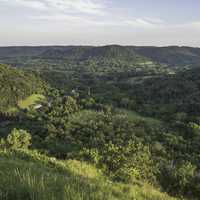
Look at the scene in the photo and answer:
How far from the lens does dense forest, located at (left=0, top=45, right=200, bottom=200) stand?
5.34 meters

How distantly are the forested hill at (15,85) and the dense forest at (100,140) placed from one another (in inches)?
11.1

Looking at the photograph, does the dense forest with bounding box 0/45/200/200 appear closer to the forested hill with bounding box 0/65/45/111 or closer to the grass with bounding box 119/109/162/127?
the grass with bounding box 119/109/162/127

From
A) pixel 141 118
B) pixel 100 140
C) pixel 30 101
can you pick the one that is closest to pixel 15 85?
pixel 30 101

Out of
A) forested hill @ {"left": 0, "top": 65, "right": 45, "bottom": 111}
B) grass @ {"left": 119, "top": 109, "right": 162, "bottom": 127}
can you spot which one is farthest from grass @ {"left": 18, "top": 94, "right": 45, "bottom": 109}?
grass @ {"left": 119, "top": 109, "right": 162, "bottom": 127}

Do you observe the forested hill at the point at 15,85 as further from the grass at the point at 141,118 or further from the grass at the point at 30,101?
the grass at the point at 141,118

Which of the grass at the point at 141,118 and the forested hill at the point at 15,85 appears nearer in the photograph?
the grass at the point at 141,118

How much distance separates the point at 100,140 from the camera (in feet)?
136

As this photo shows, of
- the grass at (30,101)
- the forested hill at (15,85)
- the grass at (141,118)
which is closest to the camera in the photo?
the grass at (141,118)

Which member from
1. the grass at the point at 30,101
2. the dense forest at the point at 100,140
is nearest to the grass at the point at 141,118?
the dense forest at the point at 100,140

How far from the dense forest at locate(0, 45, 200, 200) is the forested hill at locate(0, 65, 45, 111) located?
28 cm

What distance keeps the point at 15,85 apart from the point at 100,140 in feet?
201

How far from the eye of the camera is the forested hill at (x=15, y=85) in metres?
87.4

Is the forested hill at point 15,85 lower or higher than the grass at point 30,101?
higher

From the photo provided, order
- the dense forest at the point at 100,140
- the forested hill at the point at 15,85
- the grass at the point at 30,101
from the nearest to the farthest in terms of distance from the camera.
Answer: the dense forest at the point at 100,140 < the grass at the point at 30,101 < the forested hill at the point at 15,85
